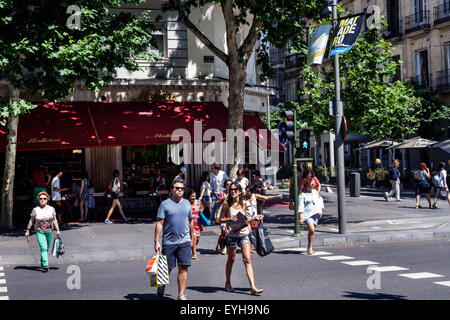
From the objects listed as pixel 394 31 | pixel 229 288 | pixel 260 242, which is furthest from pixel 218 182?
pixel 394 31

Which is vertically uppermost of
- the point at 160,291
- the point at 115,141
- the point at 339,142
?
the point at 115,141

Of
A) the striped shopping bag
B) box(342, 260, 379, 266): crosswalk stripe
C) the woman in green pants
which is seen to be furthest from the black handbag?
the woman in green pants

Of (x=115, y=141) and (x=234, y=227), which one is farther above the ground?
(x=115, y=141)

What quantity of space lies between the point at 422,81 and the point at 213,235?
26501mm

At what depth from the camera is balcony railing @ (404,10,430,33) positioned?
36312mm

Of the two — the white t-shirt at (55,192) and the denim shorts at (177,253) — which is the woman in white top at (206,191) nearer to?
the white t-shirt at (55,192)

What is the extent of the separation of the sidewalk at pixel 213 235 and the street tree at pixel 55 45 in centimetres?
290

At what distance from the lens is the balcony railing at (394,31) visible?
38656mm

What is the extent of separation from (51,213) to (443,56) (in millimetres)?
30778

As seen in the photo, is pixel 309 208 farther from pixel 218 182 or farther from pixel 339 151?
pixel 218 182

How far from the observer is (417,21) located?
122 ft

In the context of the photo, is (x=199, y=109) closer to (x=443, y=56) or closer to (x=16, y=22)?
(x=16, y=22)

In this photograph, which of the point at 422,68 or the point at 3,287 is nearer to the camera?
the point at 3,287

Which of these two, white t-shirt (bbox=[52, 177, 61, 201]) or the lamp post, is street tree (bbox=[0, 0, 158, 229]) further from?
the lamp post
